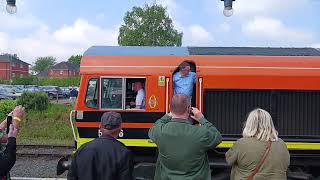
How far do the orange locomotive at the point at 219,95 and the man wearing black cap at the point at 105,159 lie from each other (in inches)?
165

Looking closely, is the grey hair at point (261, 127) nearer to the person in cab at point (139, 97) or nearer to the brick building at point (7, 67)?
the person in cab at point (139, 97)

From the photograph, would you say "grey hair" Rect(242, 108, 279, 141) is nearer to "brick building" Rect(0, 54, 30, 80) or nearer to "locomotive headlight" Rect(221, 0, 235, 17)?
"locomotive headlight" Rect(221, 0, 235, 17)

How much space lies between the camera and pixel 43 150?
558 inches

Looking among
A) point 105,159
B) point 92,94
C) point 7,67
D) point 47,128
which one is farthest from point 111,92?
point 7,67

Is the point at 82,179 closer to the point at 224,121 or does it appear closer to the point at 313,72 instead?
the point at 224,121

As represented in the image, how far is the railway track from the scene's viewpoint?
13.1 m

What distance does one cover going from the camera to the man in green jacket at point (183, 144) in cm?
432

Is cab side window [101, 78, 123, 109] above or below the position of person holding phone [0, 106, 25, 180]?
above

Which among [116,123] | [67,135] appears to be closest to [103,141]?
[116,123]

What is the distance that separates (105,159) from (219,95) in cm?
465

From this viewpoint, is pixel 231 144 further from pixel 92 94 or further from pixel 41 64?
pixel 41 64

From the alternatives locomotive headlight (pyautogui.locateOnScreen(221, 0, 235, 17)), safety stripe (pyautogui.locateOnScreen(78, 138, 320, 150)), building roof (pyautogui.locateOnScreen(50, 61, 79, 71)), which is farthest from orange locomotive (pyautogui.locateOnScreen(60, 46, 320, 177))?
building roof (pyautogui.locateOnScreen(50, 61, 79, 71))

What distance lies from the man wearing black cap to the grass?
40.9ft

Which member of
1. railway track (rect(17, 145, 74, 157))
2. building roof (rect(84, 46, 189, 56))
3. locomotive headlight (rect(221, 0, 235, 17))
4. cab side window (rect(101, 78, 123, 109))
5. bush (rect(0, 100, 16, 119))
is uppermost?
locomotive headlight (rect(221, 0, 235, 17))
